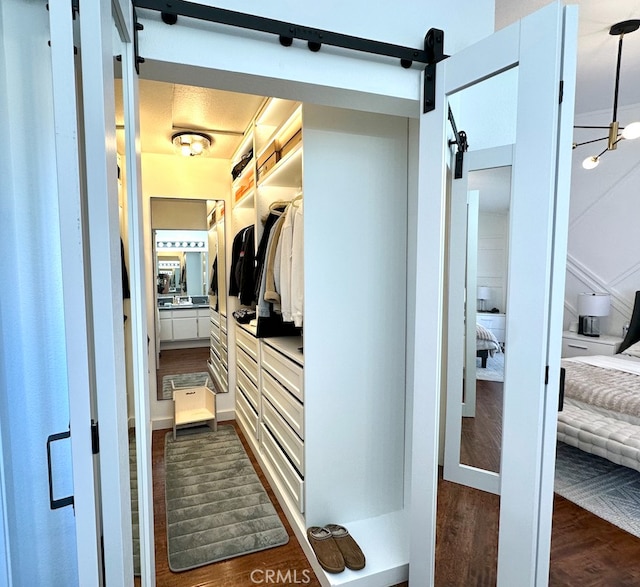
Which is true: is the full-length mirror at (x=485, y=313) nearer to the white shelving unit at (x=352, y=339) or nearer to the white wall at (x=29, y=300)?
the white shelving unit at (x=352, y=339)

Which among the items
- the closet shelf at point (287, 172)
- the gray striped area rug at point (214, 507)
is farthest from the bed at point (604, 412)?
the closet shelf at point (287, 172)

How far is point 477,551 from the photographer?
4.71 feet

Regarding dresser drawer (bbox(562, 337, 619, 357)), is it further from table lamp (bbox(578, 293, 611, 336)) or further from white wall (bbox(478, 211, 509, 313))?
white wall (bbox(478, 211, 509, 313))

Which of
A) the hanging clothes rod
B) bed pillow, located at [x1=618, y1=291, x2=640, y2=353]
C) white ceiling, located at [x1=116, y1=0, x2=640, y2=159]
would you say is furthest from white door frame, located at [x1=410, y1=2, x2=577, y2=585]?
bed pillow, located at [x1=618, y1=291, x2=640, y2=353]

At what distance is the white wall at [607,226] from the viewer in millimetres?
4161

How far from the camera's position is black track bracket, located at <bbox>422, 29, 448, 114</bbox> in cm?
137

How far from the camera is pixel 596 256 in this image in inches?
177

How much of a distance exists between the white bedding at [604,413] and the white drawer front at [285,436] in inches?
74.6

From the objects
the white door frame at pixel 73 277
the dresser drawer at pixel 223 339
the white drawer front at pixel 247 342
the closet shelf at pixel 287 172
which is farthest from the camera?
the dresser drawer at pixel 223 339

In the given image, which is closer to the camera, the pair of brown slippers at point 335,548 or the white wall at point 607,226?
the pair of brown slippers at point 335,548

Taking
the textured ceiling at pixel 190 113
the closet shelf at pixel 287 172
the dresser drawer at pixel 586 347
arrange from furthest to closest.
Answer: the dresser drawer at pixel 586 347 < the textured ceiling at pixel 190 113 < the closet shelf at pixel 287 172

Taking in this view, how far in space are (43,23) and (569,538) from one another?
9.72ft

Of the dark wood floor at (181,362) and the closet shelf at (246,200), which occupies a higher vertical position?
the closet shelf at (246,200)

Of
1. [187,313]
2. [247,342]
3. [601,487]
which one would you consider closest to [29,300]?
[247,342]
